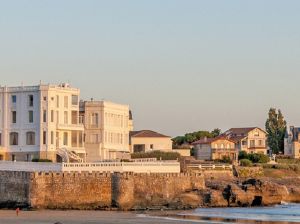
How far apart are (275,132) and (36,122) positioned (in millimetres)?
67472

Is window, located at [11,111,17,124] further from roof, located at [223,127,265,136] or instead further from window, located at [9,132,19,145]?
roof, located at [223,127,265,136]

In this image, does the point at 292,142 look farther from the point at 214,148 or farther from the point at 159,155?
the point at 159,155

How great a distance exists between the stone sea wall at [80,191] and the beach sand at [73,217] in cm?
268

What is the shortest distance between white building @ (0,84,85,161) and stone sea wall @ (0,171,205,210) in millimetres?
14806

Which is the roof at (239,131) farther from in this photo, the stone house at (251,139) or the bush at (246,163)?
the bush at (246,163)

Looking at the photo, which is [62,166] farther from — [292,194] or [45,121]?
[292,194]

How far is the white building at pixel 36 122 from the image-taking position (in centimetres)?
9219

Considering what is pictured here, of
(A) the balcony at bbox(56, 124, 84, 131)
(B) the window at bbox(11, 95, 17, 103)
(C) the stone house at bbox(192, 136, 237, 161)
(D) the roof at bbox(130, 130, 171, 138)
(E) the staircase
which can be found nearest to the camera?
(E) the staircase

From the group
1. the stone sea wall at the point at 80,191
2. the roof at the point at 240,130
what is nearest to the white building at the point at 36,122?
the stone sea wall at the point at 80,191

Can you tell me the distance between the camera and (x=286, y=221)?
216 ft

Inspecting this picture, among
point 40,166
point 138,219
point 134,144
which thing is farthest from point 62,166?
point 134,144

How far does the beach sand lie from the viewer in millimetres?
62531

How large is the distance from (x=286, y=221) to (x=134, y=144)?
57.3 meters

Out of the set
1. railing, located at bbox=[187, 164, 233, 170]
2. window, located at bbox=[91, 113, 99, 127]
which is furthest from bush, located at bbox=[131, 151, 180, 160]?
window, located at bbox=[91, 113, 99, 127]
